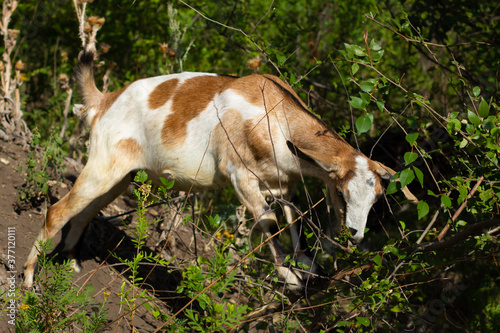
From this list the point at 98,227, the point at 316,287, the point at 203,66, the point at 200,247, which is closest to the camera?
the point at 316,287

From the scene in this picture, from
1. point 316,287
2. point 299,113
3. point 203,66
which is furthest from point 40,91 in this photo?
point 316,287

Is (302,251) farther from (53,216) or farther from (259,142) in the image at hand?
(53,216)

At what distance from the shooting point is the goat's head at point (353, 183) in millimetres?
4086

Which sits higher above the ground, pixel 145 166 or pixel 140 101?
pixel 140 101

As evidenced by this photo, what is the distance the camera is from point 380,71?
6.63 meters

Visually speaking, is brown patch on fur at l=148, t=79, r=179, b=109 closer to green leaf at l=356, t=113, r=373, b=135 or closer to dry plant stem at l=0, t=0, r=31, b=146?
dry plant stem at l=0, t=0, r=31, b=146

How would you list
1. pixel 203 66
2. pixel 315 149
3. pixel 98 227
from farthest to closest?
pixel 203 66 < pixel 98 227 < pixel 315 149

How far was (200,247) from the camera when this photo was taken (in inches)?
246

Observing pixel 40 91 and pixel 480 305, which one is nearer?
pixel 480 305

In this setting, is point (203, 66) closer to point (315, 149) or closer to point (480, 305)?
point (315, 149)

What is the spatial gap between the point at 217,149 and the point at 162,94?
82cm

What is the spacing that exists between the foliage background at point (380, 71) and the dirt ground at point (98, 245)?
1022mm

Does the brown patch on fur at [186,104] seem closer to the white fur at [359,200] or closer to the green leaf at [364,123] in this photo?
the white fur at [359,200]

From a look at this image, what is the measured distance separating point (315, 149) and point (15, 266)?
2621 mm
